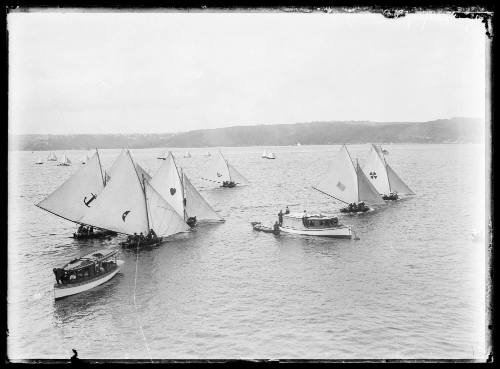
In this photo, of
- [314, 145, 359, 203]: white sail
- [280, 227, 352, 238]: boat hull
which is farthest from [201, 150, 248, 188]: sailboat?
[314, 145, 359, 203]: white sail

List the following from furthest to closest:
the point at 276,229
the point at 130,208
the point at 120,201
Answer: the point at 276,229 → the point at 130,208 → the point at 120,201

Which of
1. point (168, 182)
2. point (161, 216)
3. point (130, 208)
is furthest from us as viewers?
point (168, 182)

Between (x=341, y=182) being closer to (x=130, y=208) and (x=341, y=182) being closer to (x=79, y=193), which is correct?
(x=130, y=208)

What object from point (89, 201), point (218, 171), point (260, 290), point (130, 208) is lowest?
point (260, 290)

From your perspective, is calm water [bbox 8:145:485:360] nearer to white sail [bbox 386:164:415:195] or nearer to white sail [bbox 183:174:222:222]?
white sail [bbox 183:174:222:222]

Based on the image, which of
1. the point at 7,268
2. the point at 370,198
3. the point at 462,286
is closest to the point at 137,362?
the point at 7,268

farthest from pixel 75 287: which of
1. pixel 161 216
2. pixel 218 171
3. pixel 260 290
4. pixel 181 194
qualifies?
pixel 218 171

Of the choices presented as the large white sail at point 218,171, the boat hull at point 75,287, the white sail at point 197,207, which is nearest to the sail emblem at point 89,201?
the white sail at point 197,207
